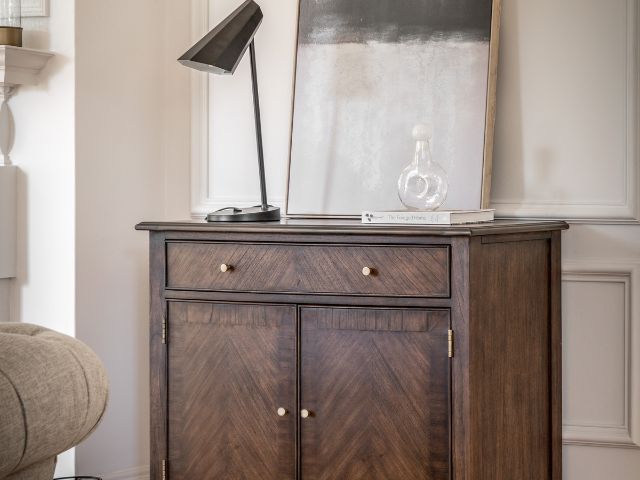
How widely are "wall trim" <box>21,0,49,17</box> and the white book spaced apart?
115 centimetres

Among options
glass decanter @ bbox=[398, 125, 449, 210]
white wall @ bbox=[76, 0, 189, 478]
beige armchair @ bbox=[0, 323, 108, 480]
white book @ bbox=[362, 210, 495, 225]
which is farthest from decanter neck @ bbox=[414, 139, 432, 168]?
beige armchair @ bbox=[0, 323, 108, 480]

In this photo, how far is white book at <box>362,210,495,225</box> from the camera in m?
1.87

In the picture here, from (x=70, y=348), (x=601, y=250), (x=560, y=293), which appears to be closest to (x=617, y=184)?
(x=601, y=250)

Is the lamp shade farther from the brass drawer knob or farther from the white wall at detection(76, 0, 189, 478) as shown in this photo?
the brass drawer knob

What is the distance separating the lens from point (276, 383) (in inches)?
78.0

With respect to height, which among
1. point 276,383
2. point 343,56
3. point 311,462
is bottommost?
point 311,462

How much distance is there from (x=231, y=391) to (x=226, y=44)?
0.87 metres

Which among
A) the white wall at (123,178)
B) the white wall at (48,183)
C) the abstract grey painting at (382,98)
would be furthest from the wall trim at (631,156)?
the white wall at (48,183)

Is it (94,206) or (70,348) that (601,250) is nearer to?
(94,206)

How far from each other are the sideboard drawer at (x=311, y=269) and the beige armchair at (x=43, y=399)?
972mm

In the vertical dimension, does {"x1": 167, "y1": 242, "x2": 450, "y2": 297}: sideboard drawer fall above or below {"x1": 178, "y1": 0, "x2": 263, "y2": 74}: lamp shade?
below

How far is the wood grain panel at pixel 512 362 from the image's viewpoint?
184 centimetres

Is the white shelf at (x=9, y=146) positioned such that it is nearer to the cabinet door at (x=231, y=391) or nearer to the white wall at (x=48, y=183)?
the white wall at (x=48, y=183)

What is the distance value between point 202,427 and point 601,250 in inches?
44.6
